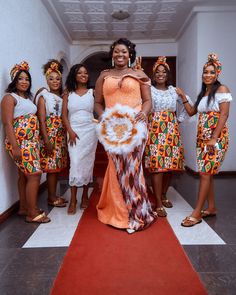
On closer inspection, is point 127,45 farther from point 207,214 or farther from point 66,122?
point 207,214

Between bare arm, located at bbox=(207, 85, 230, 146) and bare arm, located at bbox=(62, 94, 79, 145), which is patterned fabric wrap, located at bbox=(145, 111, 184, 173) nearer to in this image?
bare arm, located at bbox=(207, 85, 230, 146)

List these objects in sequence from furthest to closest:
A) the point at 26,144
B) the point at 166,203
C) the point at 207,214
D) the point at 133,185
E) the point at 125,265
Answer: the point at 166,203 → the point at 207,214 → the point at 26,144 → the point at 133,185 → the point at 125,265

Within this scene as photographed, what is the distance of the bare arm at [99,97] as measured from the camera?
2.86m

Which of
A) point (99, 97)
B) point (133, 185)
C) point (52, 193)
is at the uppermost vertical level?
point (99, 97)

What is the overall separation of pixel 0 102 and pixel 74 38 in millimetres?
4559

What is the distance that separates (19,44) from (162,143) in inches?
81.9

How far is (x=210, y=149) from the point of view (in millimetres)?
2783

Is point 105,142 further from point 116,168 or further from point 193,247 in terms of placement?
point 193,247

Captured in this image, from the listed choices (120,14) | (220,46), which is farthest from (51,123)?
(220,46)

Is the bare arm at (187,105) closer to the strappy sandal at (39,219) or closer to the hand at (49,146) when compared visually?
the hand at (49,146)

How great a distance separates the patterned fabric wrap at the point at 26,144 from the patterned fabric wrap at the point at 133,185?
788mm

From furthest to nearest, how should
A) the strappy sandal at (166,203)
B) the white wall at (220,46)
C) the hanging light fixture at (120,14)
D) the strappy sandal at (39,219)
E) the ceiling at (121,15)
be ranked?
the hanging light fixture at (120,14) < the white wall at (220,46) < the ceiling at (121,15) < the strappy sandal at (166,203) < the strappy sandal at (39,219)

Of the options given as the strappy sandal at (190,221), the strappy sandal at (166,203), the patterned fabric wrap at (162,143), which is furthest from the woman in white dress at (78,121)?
the strappy sandal at (190,221)

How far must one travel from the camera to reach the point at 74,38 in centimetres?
706
